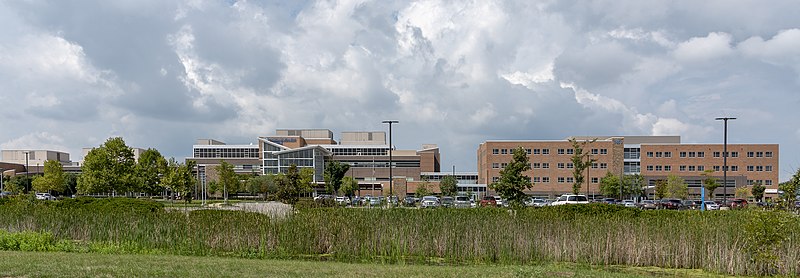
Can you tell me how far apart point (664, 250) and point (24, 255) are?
50.9ft

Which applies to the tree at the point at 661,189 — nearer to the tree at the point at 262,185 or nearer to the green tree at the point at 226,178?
the tree at the point at 262,185

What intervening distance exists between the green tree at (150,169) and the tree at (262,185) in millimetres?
18254

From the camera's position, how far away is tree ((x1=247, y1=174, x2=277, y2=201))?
273 feet

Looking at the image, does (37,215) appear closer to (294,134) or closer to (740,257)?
(740,257)

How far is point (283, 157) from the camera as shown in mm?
108875

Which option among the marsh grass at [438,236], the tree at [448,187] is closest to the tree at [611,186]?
the tree at [448,187]

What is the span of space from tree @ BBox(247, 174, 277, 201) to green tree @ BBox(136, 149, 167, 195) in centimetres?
1825

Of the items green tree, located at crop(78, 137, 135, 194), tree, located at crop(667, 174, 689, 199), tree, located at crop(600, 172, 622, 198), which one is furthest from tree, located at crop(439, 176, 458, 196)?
green tree, located at crop(78, 137, 135, 194)

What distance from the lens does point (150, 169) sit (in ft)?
205

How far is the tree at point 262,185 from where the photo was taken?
8306 centimetres

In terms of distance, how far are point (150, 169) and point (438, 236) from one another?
5062cm

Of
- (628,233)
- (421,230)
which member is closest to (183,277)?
(421,230)

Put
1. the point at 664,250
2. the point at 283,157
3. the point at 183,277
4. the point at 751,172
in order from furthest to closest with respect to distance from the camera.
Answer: the point at 283,157 → the point at 751,172 → the point at 664,250 → the point at 183,277

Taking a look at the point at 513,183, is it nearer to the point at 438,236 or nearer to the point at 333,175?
the point at 438,236
